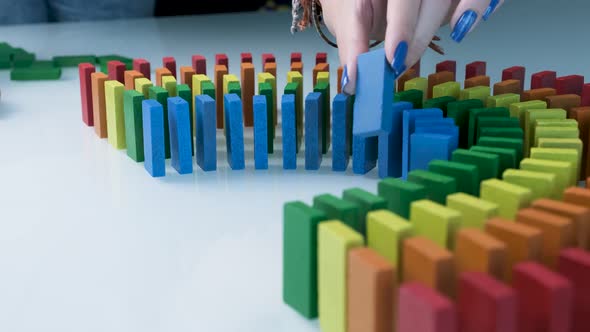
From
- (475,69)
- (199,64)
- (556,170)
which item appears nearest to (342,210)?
(556,170)

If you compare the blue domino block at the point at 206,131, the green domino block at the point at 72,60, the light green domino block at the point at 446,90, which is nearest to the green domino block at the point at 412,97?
the light green domino block at the point at 446,90

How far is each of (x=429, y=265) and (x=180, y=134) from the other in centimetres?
61

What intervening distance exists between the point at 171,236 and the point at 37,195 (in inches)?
10.1

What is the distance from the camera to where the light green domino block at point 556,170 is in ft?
2.55

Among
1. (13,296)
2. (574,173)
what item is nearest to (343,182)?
(574,173)

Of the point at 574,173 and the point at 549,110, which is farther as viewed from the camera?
the point at 549,110

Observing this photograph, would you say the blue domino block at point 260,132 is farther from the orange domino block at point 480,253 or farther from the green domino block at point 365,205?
the orange domino block at point 480,253

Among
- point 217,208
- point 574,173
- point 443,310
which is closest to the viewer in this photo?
point 443,310

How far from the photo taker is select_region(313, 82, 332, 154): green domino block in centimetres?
117

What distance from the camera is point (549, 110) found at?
1.02 m

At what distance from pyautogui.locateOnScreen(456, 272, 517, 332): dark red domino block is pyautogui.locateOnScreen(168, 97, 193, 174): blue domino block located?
62 cm

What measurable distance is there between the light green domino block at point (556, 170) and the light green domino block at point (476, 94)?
12.5 inches

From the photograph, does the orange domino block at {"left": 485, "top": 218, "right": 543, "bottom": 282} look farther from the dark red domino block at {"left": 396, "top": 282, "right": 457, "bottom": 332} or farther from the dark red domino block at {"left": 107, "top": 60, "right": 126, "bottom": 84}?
the dark red domino block at {"left": 107, "top": 60, "right": 126, "bottom": 84}

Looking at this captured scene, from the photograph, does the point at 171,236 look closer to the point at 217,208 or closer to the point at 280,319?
the point at 217,208
